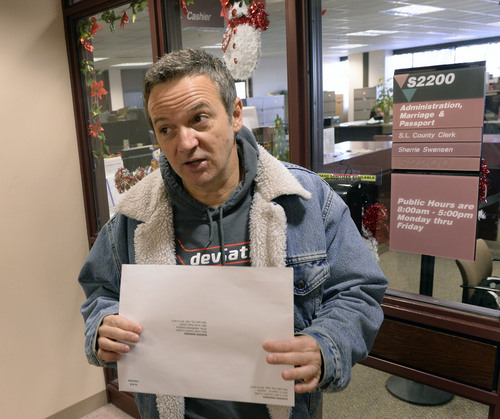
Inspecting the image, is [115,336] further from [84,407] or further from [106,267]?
[84,407]

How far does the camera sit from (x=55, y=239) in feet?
8.67

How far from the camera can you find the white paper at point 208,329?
919 mm

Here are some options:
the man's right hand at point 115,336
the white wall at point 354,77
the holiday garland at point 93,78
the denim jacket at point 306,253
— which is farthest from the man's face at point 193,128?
the holiday garland at point 93,78

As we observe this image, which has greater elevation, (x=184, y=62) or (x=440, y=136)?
(x=184, y=62)

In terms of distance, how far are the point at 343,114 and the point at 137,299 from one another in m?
1.17

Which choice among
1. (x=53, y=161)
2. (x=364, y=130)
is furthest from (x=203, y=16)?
(x=53, y=161)

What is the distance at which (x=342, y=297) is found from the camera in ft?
3.42

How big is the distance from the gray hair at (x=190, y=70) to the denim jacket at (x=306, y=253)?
193 mm

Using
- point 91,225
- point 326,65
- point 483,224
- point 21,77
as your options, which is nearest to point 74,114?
point 21,77

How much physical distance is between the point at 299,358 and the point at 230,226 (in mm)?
366

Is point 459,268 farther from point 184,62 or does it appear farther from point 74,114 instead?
point 74,114

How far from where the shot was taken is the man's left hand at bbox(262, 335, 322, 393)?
89 centimetres

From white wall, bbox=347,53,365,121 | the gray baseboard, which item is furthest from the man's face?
the gray baseboard

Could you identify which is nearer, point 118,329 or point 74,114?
point 118,329
